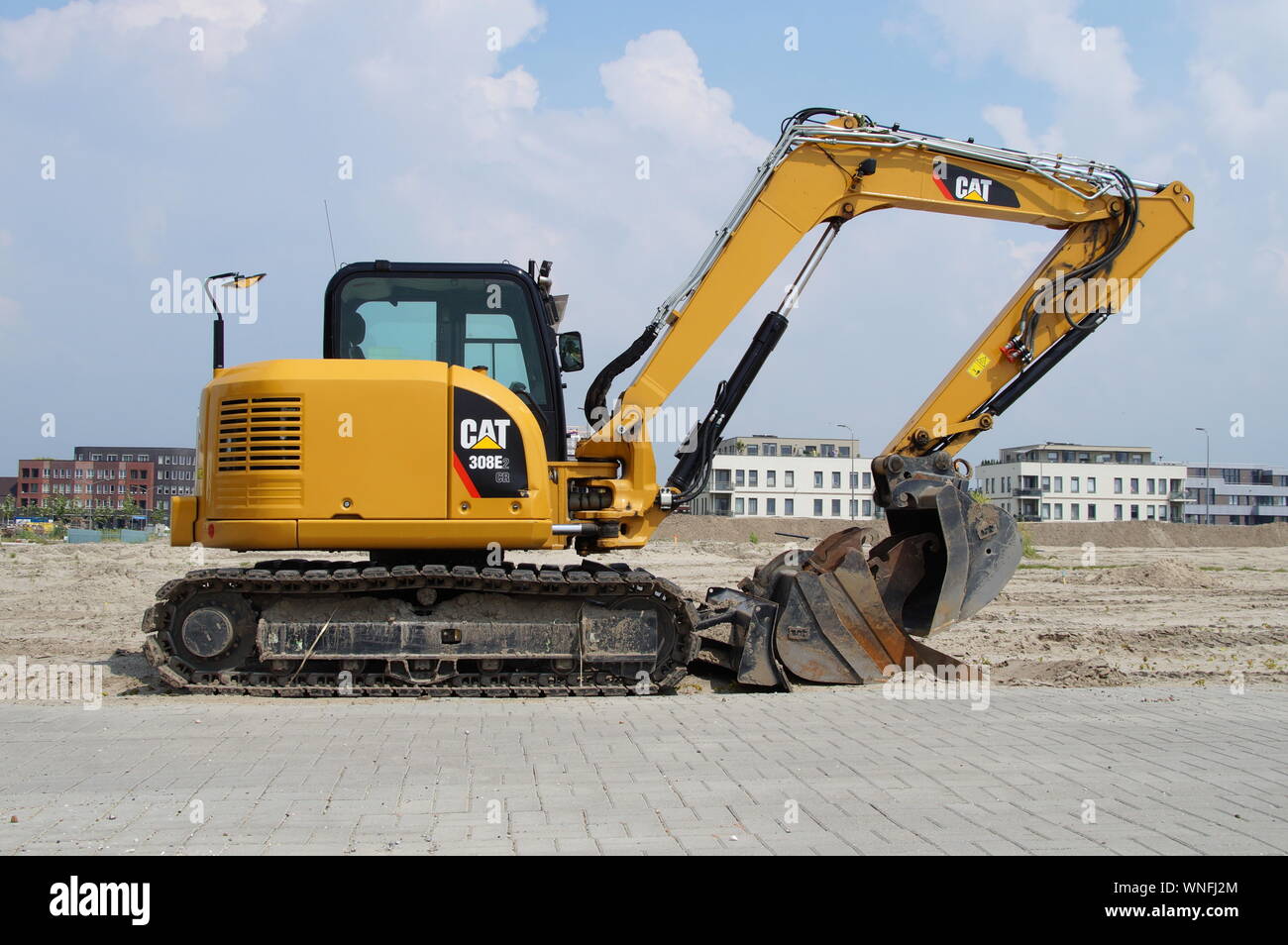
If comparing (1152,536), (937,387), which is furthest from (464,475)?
(1152,536)

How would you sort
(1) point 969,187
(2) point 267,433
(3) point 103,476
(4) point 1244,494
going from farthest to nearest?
(3) point 103,476, (4) point 1244,494, (1) point 969,187, (2) point 267,433

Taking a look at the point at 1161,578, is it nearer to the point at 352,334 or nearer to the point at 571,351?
the point at 571,351

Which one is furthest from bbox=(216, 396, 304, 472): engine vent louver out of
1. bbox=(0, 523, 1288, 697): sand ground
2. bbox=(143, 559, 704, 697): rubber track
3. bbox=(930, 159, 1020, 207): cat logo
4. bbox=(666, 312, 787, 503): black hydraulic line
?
bbox=(930, 159, 1020, 207): cat logo

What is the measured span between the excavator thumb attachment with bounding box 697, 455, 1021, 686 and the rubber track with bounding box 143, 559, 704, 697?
29.2 inches

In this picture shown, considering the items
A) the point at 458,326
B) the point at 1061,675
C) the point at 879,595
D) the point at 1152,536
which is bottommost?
the point at 1152,536

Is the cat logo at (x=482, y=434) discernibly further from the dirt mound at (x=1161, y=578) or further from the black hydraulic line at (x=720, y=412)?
the dirt mound at (x=1161, y=578)

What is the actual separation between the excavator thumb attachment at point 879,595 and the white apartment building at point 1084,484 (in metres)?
71.5

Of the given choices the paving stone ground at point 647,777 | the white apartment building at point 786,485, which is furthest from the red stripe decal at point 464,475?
the white apartment building at point 786,485

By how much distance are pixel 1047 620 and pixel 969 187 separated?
26.5ft

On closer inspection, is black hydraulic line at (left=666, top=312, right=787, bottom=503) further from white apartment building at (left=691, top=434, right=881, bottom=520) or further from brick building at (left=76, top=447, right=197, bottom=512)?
brick building at (left=76, top=447, right=197, bottom=512)

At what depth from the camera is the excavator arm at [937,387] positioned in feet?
28.7

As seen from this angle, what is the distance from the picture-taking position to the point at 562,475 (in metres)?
8.71

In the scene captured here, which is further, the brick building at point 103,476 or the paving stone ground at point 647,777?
the brick building at point 103,476
